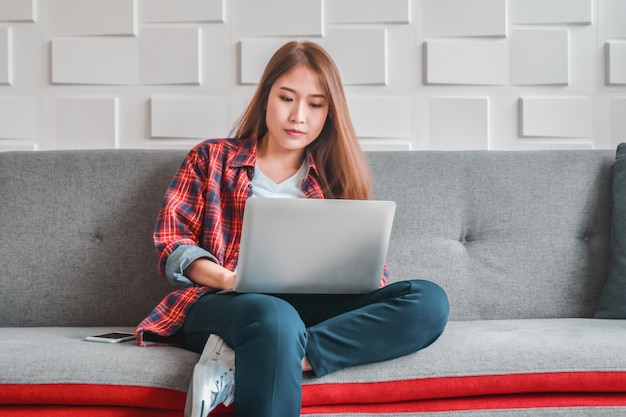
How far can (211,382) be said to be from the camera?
4.72 feet

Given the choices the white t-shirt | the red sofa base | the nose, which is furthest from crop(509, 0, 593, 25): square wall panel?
the red sofa base

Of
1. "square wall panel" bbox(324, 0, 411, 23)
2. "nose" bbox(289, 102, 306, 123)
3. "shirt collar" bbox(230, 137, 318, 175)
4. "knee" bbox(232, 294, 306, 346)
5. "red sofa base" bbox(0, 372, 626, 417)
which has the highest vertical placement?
"square wall panel" bbox(324, 0, 411, 23)

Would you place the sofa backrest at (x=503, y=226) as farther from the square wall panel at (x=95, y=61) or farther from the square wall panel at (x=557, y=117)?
the square wall panel at (x=95, y=61)

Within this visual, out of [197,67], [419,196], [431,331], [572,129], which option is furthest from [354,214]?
[572,129]

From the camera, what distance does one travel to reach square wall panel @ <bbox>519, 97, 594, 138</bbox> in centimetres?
264

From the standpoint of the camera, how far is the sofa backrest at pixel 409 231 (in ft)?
7.10

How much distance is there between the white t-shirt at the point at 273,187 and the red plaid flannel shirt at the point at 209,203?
0.07ft

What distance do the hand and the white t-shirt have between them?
36 centimetres

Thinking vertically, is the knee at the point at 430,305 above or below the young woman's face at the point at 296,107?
below

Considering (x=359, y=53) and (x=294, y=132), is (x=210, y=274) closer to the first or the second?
(x=294, y=132)

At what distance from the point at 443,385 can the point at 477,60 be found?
1.45 metres

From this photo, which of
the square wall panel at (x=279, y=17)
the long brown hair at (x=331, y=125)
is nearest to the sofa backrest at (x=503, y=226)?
the long brown hair at (x=331, y=125)

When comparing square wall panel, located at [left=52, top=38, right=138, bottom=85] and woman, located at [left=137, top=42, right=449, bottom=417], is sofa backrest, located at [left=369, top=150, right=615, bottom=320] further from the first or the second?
square wall panel, located at [left=52, top=38, right=138, bottom=85]

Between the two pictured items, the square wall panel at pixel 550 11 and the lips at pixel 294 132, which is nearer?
the lips at pixel 294 132
